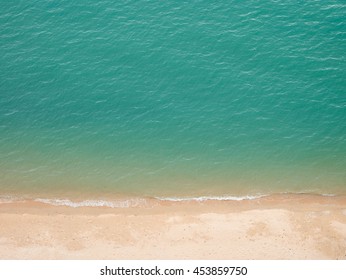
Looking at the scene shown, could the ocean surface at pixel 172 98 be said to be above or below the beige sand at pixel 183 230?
above

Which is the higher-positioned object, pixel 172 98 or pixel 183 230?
pixel 172 98

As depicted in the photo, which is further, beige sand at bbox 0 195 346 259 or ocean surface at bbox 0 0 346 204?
ocean surface at bbox 0 0 346 204

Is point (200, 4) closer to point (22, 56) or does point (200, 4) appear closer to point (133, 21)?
point (133, 21)

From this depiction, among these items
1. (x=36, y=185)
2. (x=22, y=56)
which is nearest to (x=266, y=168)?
(x=36, y=185)

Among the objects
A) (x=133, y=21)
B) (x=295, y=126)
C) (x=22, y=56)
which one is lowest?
(x=295, y=126)

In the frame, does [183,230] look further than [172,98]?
No
